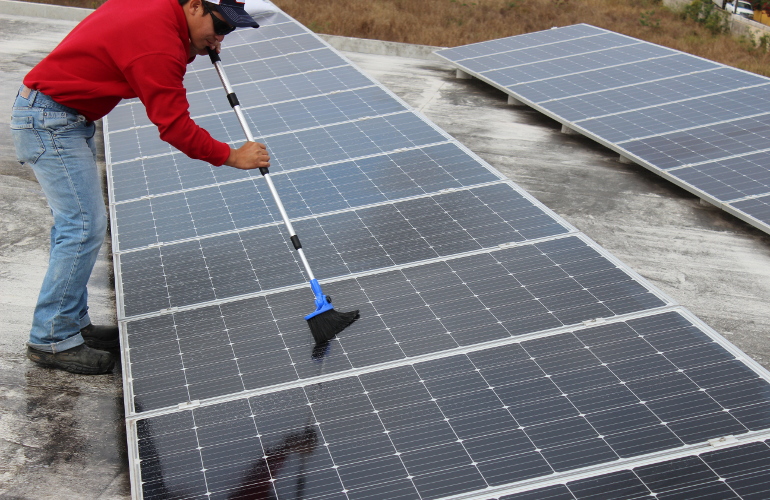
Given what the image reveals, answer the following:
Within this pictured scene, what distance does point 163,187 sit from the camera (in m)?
9.79

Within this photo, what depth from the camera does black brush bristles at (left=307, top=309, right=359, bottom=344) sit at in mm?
6461

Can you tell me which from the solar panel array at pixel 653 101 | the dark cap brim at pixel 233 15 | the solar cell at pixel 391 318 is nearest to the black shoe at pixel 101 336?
the solar cell at pixel 391 318

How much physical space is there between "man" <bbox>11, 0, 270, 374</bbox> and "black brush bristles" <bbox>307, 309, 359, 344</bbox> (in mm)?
1410

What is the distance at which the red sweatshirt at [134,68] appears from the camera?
605 cm

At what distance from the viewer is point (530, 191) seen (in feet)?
37.7

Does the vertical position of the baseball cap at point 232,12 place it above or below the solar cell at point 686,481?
above

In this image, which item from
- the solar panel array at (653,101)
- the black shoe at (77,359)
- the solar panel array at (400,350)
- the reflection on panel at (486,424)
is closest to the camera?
the reflection on panel at (486,424)

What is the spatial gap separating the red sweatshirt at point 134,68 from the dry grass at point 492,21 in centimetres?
2145

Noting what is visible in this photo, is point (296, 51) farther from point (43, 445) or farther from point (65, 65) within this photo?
point (43, 445)

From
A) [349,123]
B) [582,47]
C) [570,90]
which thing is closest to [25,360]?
[349,123]

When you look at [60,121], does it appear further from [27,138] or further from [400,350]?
[400,350]

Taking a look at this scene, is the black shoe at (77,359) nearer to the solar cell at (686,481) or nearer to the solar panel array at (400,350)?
the solar panel array at (400,350)

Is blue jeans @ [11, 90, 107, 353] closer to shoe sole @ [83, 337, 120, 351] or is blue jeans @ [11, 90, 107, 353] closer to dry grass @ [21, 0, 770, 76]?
shoe sole @ [83, 337, 120, 351]

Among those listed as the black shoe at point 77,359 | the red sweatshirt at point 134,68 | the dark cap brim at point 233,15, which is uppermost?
the dark cap brim at point 233,15
